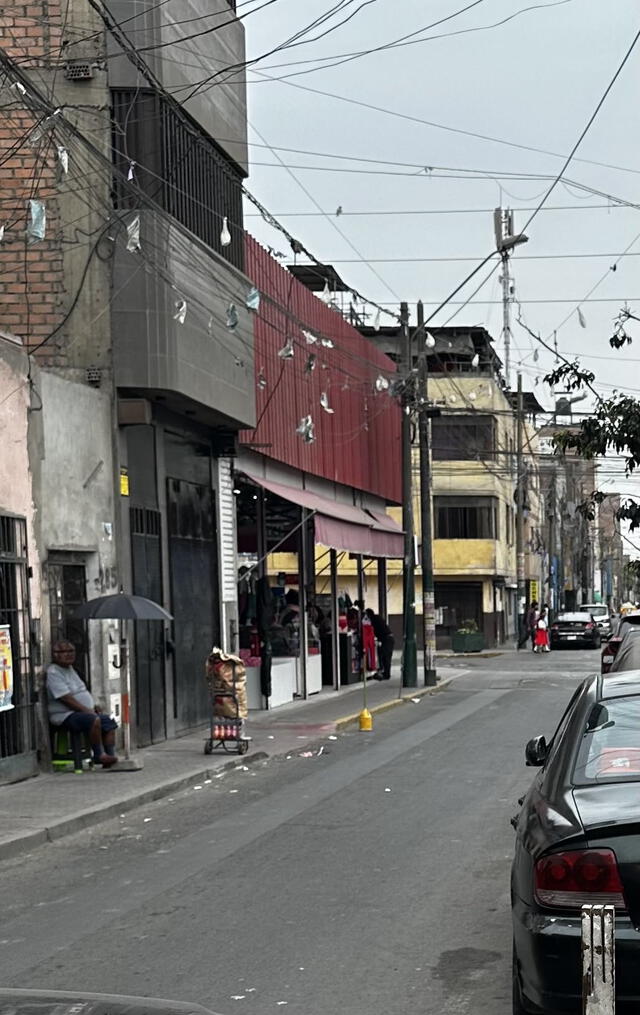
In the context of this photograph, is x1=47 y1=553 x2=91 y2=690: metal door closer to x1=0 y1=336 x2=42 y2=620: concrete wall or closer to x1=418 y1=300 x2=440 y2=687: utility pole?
x1=0 y1=336 x2=42 y2=620: concrete wall

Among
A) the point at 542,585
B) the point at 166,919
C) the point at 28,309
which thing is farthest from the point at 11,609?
the point at 542,585

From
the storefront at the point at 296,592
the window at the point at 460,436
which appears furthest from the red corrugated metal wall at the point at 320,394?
the window at the point at 460,436

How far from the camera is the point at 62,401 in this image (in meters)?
17.9

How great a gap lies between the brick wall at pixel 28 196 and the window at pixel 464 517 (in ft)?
159

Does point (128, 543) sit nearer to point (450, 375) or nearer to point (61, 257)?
point (61, 257)

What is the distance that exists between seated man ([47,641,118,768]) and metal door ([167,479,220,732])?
470cm

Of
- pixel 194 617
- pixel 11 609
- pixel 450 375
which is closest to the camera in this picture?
pixel 11 609

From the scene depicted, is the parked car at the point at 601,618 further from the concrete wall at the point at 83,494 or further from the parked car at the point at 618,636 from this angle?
the concrete wall at the point at 83,494

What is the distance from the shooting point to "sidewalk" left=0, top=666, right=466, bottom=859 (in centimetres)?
1291

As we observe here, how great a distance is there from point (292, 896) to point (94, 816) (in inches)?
178

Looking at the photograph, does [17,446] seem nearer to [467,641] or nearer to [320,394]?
[320,394]

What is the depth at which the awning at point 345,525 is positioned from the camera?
28016 millimetres

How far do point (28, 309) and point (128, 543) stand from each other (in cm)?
326

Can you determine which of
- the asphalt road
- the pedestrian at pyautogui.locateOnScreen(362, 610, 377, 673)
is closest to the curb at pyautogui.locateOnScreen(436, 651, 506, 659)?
the pedestrian at pyautogui.locateOnScreen(362, 610, 377, 673)
